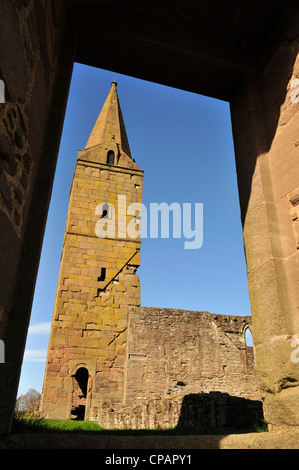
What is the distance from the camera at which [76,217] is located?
14.8 meters

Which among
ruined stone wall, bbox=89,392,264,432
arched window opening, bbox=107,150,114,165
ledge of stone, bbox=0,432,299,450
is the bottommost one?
ledge of stone, bbox=0,432,299,450

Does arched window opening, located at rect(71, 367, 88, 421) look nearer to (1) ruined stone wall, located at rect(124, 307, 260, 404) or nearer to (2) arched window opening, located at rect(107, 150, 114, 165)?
(1) ruined stone wall, located at rect(124, 307, 260, 404)

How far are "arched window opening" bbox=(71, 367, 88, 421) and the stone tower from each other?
1.4 inches

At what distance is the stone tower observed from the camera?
1207 centimetres

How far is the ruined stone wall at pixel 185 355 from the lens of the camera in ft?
42.1

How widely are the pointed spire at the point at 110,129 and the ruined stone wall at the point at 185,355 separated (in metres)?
8.79

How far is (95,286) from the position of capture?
13617 mm

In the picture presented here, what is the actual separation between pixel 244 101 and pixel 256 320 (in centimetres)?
214

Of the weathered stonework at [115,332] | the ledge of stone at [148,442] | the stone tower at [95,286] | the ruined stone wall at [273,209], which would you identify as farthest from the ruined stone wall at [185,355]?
the ledge of stone at [148,442]

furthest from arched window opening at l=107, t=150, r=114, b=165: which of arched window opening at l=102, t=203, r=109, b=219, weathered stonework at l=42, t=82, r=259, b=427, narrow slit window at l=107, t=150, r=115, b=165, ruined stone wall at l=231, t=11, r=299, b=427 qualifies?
ruined stone wall at l=231, t=11, r=299, b=427

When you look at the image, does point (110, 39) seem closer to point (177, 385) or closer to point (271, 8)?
point (271, 8)

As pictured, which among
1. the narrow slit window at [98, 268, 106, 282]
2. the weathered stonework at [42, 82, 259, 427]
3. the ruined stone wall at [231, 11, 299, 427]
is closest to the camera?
the ruined stone wall at [231, 11, 299, 427]

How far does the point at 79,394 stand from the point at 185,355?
437 cm

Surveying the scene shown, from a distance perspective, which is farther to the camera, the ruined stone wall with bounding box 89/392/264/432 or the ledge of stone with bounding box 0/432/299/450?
the ruined stone wall with bounding box 89/392/264/432
